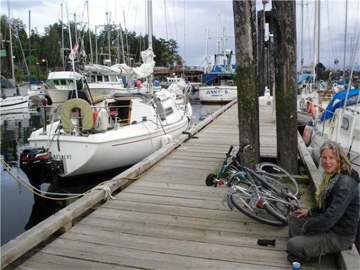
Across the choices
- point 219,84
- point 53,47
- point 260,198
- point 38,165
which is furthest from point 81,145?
point 53,47

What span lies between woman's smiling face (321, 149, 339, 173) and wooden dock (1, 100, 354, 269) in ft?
3.08

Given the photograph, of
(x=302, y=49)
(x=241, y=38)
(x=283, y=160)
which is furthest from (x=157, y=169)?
(x=302, y=49)

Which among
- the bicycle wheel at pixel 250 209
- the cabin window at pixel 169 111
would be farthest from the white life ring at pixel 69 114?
the bicycle wheel at pixel 250 209

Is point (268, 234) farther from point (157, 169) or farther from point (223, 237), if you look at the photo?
point (157, 169)

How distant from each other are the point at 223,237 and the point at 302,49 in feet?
73.7

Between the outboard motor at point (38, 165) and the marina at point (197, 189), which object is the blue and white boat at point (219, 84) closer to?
A: the marina at point (197, 189)

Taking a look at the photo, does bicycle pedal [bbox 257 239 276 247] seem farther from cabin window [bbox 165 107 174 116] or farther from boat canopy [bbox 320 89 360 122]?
cabin window [bbox 165 107 174 116]

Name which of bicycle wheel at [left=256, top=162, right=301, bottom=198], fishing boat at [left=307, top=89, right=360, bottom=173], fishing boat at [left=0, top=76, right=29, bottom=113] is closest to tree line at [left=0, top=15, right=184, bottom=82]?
fishing boat at [left=0, top=76, right=29, bottom=113]

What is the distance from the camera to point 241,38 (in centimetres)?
534

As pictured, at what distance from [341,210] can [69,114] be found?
6.82 m

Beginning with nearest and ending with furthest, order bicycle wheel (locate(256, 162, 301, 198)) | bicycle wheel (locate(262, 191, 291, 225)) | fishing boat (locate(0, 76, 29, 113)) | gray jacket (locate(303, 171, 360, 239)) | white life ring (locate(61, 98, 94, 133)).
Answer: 1. gray jacket (locate(303, 171, 360, 239))
2. bicycle wheel (locate(262, 191, 291, 225))
3. bicycle wheel (locate(256, 162, 301, 198))
4. white life ring (locate(61, 98, 94, 133))
5. fishing boat (locate(0, 76, 29, 113))

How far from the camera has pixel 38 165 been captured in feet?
24.2

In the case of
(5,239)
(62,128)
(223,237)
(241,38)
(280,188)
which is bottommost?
(5,239)

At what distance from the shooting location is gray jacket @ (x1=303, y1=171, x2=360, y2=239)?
2926 mm
